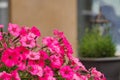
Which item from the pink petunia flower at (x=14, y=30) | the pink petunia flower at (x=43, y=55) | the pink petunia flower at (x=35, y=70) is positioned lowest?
the pink petunia flower at (x=35, y=70)

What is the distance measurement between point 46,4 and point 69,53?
495 centimetres

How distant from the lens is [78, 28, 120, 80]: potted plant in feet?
15.6

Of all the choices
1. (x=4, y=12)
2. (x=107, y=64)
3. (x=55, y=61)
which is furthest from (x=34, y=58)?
(x=4, y=12)

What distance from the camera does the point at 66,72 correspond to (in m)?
1.95

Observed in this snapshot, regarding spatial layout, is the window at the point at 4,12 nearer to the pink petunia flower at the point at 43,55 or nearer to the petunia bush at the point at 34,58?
the petunia bush at the point at 34,58

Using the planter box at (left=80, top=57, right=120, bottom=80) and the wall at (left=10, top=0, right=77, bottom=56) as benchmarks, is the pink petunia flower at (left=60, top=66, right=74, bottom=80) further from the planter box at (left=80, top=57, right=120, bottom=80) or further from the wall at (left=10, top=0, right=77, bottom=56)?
the wall at (left=10, top=0, right=77, bottom=56)

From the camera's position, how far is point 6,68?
6.15 ft

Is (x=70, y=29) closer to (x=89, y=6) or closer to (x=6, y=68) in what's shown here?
(x=89, y=6)

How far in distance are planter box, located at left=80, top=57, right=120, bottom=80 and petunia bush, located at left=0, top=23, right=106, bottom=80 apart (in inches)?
102

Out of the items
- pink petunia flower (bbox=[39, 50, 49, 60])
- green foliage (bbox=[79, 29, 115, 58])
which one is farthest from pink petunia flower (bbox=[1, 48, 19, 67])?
green foliage (bbox=[79, 29, 115, 58])

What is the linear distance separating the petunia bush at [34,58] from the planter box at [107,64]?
259 centimetres

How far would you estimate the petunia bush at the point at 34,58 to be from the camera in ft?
6.05

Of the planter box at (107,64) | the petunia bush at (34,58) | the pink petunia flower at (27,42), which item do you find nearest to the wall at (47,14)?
the planter box at (107,64)

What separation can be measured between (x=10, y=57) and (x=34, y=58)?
0.31 feet
